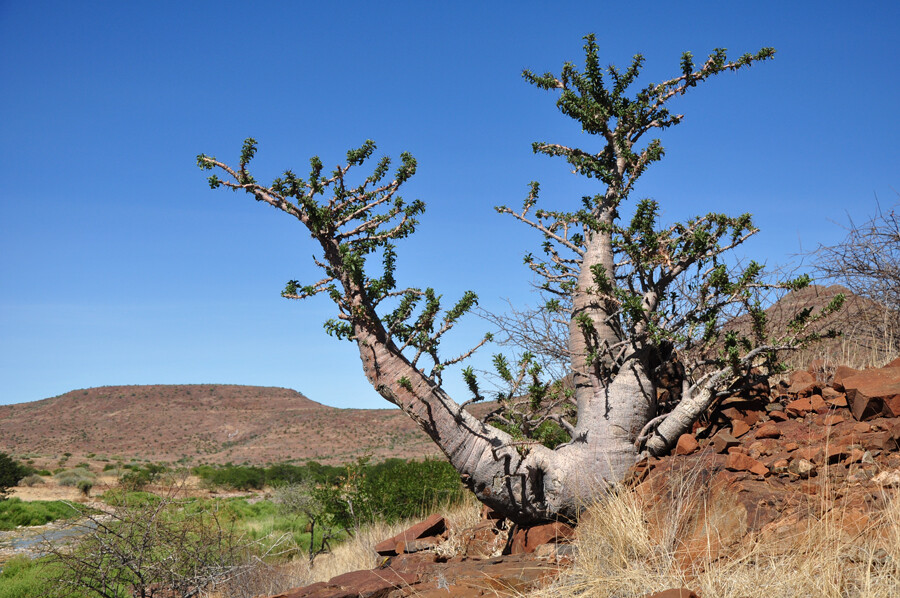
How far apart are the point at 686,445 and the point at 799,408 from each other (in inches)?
42.7

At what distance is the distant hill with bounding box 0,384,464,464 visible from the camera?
49562 mm

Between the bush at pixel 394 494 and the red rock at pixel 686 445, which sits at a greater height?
the red rock at pixel 686 445

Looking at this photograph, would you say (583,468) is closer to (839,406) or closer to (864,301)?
(839,406)

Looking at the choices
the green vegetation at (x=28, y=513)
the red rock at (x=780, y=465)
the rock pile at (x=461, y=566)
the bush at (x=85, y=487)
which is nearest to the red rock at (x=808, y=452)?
the red rock at (x=780, y=465)

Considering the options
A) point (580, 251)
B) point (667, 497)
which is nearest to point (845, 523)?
point (667, 497)

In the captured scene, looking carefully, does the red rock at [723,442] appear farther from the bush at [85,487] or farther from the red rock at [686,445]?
the bush at [85,487]

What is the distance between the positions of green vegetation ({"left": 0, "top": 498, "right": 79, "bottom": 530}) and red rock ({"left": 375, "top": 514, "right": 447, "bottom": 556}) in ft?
47.5

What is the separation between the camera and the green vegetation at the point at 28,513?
57.9 feet

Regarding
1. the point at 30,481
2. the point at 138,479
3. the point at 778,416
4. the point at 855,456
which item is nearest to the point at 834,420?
the point at 778,416

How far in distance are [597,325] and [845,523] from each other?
9.09 ft

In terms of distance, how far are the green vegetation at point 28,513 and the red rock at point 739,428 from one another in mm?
17356

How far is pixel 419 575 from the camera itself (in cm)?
503

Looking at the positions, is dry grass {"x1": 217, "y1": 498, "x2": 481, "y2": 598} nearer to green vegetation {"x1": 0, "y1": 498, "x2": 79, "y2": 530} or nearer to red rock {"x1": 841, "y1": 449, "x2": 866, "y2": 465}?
red rock {"x1": 841, "y1": 449, "x2": 866, "y2": 465}

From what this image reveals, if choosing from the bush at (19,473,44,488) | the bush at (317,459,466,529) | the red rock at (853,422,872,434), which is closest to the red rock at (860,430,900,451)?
the red rock at (853,422,872,434)
